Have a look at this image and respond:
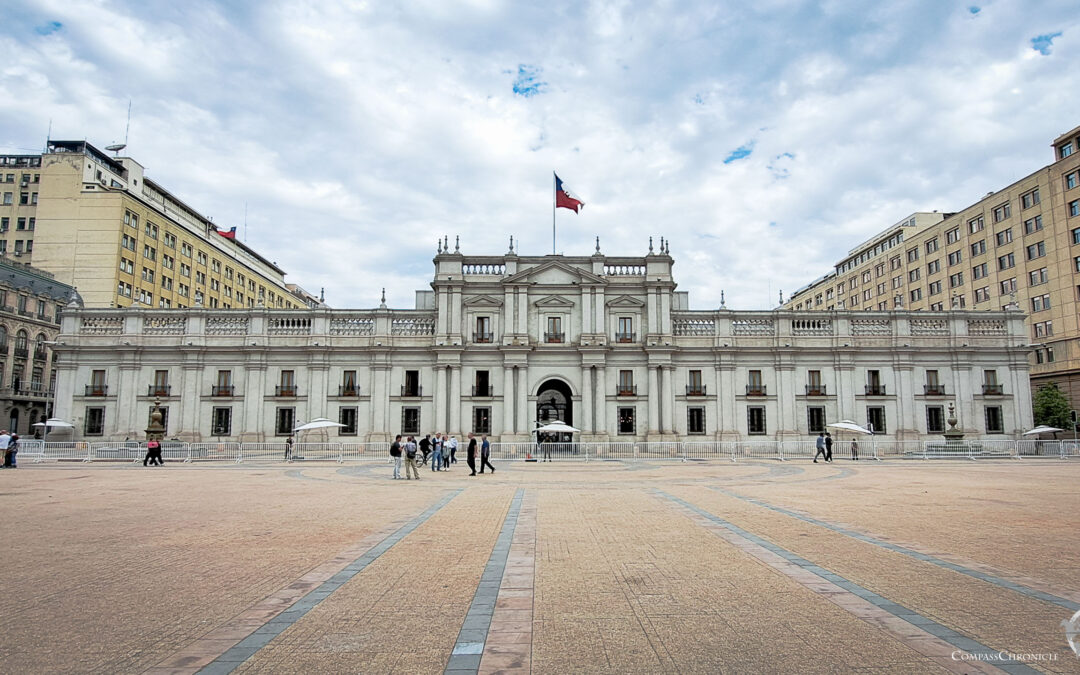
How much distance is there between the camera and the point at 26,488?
20594mm

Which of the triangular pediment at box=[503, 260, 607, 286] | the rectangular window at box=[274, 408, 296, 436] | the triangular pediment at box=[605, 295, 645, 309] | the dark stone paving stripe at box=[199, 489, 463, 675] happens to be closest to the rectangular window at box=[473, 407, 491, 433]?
the triangular pediment at box=[503, 260, 607, 286]

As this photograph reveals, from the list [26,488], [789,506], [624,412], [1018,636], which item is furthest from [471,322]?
[1018,636]

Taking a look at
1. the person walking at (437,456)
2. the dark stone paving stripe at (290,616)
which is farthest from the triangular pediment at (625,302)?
the dark stone paving stripe at (290,616)

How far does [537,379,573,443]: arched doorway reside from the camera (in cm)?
5094

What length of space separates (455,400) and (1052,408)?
46.6m

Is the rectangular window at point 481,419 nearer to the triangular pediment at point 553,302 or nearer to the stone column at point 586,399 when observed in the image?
the stone column at point 586,399

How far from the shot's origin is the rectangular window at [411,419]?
49219 mm

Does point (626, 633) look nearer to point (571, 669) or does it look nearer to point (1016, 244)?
point (571, 669)

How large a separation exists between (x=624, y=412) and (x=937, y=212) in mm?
58942

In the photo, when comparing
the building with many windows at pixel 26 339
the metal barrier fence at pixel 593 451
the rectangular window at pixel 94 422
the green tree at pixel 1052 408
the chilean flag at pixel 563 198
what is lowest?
the metal barrier fence at pixel 593 451

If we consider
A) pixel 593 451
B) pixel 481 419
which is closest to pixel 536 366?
pixel 481 419

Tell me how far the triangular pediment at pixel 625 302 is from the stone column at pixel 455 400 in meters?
12.9

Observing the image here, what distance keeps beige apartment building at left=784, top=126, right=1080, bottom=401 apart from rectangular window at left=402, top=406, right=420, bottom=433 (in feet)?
121

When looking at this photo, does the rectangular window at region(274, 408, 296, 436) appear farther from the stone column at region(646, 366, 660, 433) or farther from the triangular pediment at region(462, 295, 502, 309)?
the stone column at region(646, 366, 660, 433)
